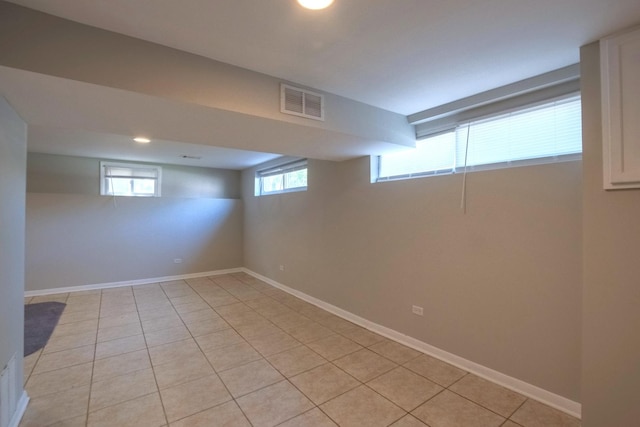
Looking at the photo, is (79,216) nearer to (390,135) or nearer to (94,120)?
(94,120)

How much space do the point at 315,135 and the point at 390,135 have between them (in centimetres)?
79

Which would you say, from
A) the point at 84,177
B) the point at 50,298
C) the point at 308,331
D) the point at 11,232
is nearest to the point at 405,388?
the point at 308,331

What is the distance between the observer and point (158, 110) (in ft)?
6.29

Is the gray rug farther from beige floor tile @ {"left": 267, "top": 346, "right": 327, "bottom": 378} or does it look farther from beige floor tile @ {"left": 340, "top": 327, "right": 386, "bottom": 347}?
beige floor tile @ {"left": 340, "top": 327, "right": 386, "bottom": 347}

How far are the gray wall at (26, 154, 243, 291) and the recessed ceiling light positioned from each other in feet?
17.6

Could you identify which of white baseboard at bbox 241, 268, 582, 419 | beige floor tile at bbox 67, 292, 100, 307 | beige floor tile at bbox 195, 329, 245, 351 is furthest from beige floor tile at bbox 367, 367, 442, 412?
beige floor tile at bbox 67, 292, 100, 307

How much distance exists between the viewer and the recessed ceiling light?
1348 mm

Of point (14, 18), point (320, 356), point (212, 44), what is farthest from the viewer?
point (320, 356)

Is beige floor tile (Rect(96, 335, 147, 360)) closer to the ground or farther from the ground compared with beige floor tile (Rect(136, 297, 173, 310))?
closer to the ground

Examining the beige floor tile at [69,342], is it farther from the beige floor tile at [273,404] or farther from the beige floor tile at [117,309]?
the beige floor tile at [273,404]

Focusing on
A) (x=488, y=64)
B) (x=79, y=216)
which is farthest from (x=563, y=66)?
(x=79, y=216)

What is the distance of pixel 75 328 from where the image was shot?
342 cm

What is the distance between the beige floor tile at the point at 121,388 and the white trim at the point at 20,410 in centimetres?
37

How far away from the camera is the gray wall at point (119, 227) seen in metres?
4.76
